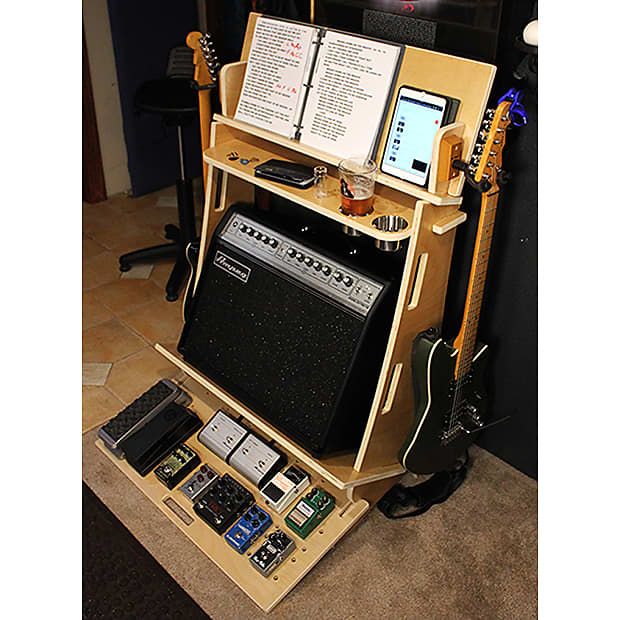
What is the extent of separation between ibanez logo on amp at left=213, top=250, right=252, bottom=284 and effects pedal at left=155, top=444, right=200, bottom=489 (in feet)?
1.89

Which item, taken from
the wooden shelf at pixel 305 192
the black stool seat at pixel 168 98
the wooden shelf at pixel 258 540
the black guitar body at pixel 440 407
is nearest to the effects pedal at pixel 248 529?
the wooden shelf at pixel 258 540

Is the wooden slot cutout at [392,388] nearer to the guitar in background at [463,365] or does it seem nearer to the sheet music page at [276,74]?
the guitar in background at [463,365]

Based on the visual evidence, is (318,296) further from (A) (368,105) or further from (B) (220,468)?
(B) (220,468)

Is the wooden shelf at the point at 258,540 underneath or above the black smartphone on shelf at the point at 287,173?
underneath

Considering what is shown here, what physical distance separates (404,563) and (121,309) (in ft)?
5.27

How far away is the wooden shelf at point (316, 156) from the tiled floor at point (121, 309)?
92 cm

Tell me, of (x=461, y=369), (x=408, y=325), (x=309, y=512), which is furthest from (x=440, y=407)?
(x=309, y=512)

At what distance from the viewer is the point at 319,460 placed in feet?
6.40

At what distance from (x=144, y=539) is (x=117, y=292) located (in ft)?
4.33

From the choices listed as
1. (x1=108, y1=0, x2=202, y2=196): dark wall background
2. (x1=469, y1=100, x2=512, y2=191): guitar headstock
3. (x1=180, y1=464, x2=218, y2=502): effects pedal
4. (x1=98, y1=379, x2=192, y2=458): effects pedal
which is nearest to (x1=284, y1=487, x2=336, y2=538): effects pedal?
(x1=180, y1=464, x2=218, y2=502): effects pedal

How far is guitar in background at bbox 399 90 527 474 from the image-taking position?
156 centimetres

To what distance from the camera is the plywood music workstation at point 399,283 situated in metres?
1.61

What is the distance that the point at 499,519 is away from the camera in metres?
2.03

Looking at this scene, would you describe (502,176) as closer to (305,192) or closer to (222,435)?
(305,192)
